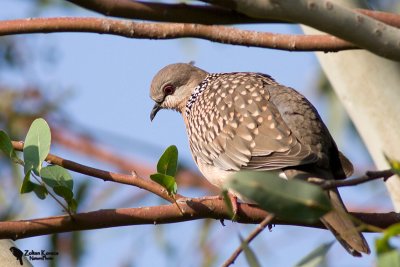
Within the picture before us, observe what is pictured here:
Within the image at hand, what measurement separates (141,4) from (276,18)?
21.0 inches

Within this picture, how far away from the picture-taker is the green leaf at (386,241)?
5.78 feet

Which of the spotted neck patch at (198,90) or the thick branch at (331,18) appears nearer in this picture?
the thick branch at (331,18)

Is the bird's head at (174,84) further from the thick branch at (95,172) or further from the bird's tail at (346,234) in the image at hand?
the thick branch at (95,172)

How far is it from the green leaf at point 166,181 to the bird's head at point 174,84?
2.68 metres

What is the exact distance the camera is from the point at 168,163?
296 cm

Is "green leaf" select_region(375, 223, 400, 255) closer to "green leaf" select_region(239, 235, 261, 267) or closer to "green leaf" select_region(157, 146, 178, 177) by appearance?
"green leaf" select_region(239, 235, 261, 267)

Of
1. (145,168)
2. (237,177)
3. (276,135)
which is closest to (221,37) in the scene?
(276,135)

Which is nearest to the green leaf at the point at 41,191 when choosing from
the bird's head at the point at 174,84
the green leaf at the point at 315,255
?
the green leaf at the point at 315,255

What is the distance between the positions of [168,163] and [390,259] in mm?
1340

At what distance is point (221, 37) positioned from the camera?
3.42 meters

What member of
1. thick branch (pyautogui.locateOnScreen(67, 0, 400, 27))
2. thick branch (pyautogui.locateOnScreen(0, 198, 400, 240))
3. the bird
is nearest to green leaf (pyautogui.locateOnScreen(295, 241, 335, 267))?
thick branch (pyautogui.locateOnScreen(0, 198, 400, 240))

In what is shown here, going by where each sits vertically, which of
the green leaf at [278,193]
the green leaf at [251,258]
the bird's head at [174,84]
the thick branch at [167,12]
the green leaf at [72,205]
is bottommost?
the bird's head at [174,84]

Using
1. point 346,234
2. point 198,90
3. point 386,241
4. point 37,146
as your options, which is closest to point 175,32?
point 37,146

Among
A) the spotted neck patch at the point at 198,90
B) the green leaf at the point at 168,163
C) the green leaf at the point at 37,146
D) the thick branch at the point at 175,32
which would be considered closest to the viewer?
the green leaf at the point at 37,146
